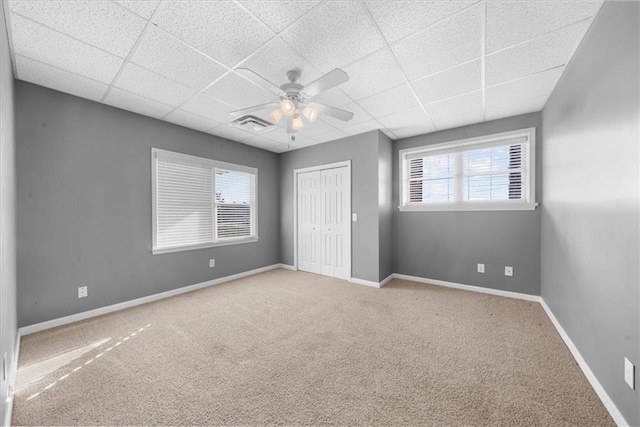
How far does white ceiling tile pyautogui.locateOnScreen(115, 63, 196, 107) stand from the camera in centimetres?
232

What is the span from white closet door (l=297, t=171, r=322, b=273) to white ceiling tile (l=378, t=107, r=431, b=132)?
164 cm

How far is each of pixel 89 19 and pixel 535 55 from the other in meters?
3.43

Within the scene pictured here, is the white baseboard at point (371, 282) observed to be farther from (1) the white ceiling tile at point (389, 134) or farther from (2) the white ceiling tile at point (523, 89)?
(2) the white ceiling tile at point (523, 89)

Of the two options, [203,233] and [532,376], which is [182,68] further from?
[532,376]

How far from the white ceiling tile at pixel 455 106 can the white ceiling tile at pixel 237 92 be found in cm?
203

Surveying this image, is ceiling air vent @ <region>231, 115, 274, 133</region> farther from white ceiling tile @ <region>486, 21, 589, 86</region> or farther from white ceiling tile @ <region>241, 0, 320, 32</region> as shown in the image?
white ceiling tile @ <region>486, 21, 589, 86</region>

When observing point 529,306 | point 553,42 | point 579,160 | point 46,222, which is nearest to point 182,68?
point 46,222

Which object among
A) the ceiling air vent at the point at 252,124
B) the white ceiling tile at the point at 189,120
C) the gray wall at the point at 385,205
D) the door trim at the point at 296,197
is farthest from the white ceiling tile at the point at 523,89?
the white ceiling tile at the point at 189,120

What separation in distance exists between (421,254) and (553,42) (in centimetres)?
306

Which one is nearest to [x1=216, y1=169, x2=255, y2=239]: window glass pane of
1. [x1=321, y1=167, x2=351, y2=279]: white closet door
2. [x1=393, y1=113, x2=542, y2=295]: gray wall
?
[x1=321, y1=167, x2=351, y2=279]: white closet door

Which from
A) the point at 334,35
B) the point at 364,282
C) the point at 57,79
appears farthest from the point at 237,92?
the point at 364,282

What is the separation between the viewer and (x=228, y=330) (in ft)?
8.30

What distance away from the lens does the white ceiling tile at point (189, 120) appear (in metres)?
3.27

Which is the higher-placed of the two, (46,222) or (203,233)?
(46,222)
